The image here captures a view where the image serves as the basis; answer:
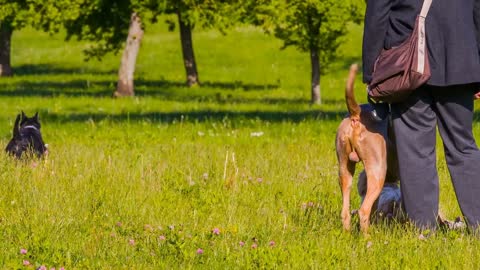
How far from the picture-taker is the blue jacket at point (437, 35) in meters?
7.28

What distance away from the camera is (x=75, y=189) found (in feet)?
30.3

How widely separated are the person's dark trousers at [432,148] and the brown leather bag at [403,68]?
0.78 feet

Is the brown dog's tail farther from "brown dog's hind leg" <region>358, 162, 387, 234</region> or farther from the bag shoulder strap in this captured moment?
the bag shoulder strap

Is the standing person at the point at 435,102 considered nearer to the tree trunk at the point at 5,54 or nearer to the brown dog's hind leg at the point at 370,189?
the brown dog's hind leg at the point at 370,189

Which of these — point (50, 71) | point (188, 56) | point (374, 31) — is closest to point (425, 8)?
point (374, 31)

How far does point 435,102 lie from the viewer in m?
7.54

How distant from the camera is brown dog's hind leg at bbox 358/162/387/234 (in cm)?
736

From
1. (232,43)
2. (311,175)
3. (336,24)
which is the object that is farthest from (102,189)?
(232,43)

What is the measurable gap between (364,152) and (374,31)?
85cm

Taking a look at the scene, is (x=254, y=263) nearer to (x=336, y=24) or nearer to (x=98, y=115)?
(x=98, y=115)

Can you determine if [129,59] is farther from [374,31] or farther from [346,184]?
[374,31]

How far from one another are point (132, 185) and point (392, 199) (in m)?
2.56

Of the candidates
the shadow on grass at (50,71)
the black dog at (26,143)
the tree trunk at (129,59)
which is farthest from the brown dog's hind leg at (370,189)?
the shadow on grass at (50,71)

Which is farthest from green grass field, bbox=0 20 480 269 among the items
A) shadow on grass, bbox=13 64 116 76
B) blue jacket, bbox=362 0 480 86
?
shadow on grass, bbox=13 64 116 76
